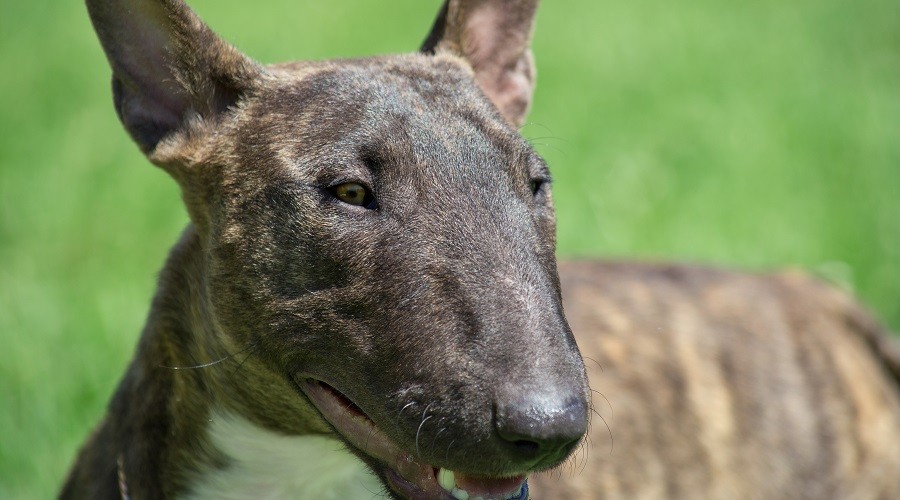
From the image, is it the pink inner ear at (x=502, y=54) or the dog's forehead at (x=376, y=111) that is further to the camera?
the pink inner ear at (x=502, y=54)

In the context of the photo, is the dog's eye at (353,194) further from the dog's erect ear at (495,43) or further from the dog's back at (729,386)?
the dog's back at (729,386)

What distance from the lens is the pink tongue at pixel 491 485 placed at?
3.45 meters

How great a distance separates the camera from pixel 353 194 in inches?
144

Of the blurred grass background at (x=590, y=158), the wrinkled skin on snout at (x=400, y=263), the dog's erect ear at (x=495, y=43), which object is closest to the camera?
the wrinkled skin on snout at (x=400, y=263)

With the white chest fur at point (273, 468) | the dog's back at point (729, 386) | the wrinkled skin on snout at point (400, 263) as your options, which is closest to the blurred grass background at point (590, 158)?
the dog's back at point (729, 386)

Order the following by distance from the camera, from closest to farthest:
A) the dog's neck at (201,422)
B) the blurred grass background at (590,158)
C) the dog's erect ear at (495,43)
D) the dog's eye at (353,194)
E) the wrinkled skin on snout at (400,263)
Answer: the wrinkled skin on snout at (400,263) → the dog's eye at (353,194) → the dog's neck at (201,422) → the dog's erect ear at (495,43) → the blurred grass background at (590,158)

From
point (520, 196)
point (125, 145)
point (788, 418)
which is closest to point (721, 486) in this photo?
point (788, 418)

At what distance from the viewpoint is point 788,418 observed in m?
5.50

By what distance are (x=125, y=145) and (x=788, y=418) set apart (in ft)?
19.4

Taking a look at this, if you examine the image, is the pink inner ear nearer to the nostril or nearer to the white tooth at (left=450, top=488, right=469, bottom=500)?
the white tooth at (left=450, top=488, right=469, bottom=500)

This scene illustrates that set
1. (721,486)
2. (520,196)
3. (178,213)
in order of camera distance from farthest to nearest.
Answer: (178,213), (721,486), (520,196)

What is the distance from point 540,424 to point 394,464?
25.7 inches

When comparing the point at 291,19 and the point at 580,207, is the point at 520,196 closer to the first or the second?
the point at 580,207

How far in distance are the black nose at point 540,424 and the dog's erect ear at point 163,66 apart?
5.35 ft
